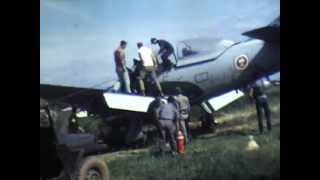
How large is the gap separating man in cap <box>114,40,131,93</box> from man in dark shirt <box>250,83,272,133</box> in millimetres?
1396

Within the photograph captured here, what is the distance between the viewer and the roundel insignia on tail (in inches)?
356

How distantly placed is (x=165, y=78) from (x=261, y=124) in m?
1.16

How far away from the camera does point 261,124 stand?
8.85 meters

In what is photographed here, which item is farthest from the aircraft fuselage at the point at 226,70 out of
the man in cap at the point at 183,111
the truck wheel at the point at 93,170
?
the truck wheel at the point at 93,170

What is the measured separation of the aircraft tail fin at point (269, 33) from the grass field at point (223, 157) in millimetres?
573

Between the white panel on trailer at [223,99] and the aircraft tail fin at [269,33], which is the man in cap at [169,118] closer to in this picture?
the white panel on trailer at [223,99]

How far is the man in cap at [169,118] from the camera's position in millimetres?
8766

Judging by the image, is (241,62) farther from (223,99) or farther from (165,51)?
(165,51)

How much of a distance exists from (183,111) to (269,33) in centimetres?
127

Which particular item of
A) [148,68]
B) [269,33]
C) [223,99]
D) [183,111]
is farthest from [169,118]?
[269,33]

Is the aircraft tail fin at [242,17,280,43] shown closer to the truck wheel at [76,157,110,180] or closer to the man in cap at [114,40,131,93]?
the man in cap at [114,40,131,93]
